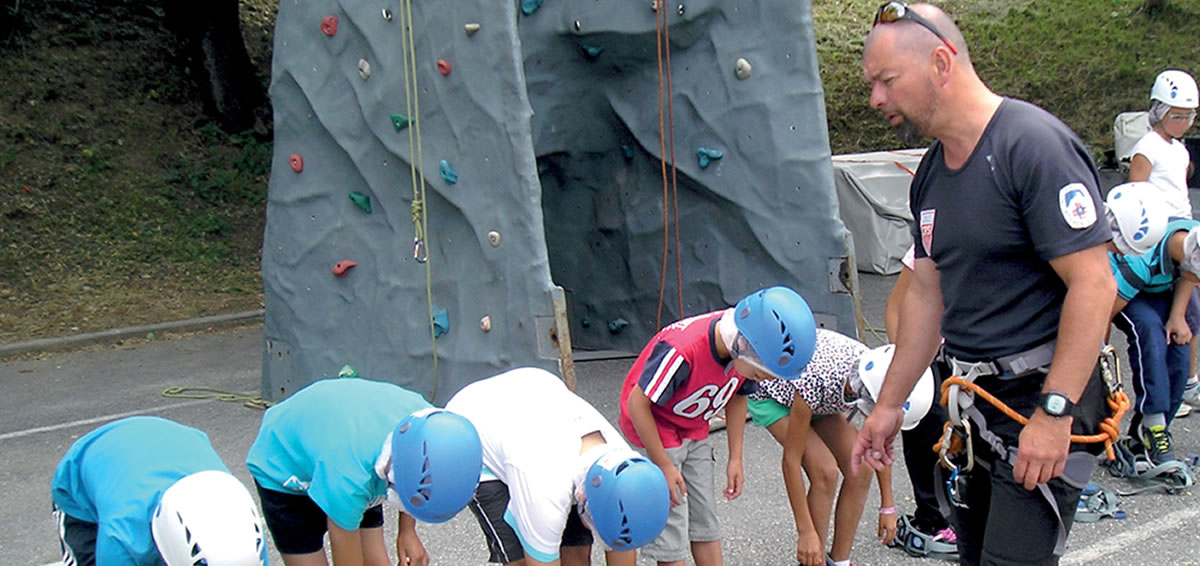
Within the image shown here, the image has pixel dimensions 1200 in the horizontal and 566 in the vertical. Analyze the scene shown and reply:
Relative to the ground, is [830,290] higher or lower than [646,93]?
lower

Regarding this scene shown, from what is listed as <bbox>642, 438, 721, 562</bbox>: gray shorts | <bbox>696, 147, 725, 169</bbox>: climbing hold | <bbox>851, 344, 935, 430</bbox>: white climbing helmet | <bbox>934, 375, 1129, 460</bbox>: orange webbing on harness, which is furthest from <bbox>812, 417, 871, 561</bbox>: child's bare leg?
<bbox>696, 147, 725, 169</bbox>: climbing hold

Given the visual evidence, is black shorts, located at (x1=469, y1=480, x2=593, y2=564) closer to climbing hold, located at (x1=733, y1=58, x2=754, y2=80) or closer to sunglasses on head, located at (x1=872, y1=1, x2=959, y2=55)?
sunglasses on head, located at (x1=872, y1=1, x2=959, y2=55)

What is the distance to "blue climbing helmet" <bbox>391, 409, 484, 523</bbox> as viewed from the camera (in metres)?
3.14

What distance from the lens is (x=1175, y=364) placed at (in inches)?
224

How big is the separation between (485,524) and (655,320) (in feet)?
16.0

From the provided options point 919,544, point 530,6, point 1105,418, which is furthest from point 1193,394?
point 530,6

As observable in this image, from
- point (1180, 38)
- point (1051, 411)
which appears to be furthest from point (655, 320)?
point (1180, 38)

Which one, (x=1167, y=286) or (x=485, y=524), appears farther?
(x=1167, y=286)

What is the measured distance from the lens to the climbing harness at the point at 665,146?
768cm

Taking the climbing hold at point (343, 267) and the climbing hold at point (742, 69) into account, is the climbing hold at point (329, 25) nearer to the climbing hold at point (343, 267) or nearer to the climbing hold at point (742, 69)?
the climbing hold at point (343, 267)

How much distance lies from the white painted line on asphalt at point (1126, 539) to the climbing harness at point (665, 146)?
3789 millimetres

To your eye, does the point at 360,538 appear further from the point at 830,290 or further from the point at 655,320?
the point at 655,320

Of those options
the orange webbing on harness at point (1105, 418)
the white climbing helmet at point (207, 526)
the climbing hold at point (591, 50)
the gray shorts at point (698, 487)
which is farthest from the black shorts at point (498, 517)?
the climbing hold at point (591, 50)

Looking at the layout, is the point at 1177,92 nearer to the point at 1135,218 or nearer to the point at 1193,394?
the point at 1193,394
